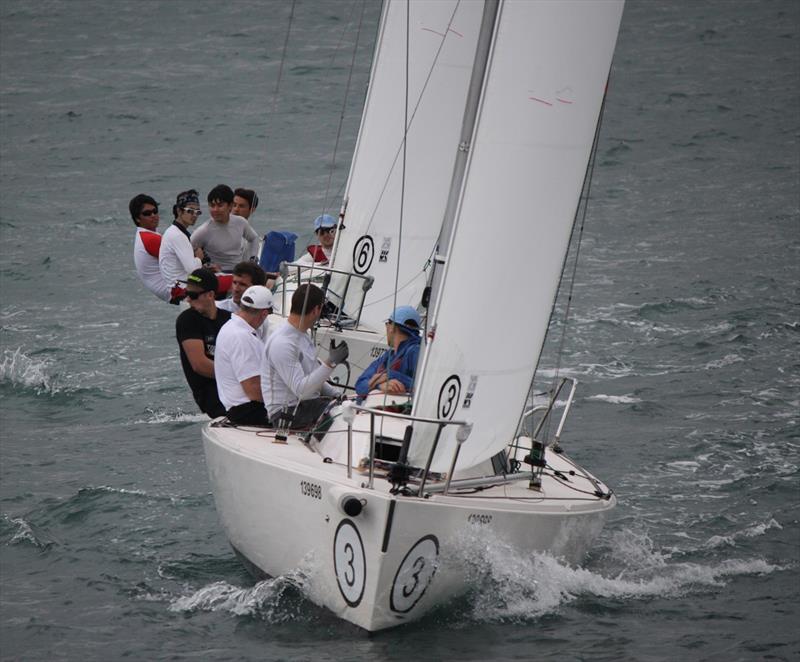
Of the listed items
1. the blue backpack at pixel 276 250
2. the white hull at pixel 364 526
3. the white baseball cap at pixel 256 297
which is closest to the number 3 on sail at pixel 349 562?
the white hull at pixel 364 526

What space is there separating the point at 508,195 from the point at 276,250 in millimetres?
4939

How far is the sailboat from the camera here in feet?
24.8

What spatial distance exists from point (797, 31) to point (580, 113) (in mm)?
32262

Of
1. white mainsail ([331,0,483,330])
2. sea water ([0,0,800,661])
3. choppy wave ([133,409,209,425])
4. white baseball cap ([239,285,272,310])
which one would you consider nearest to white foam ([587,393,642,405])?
sea water ([0,0,800,661])

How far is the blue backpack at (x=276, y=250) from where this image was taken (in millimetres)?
12211

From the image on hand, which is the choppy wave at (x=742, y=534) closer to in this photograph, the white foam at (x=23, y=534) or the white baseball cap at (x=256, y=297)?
the white baseball cap at (x=256, y=297)

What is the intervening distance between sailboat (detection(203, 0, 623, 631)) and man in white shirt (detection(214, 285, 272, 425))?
0.53 meters

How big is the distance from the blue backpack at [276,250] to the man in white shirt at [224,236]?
0.77 meters

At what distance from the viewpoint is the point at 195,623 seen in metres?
8.27

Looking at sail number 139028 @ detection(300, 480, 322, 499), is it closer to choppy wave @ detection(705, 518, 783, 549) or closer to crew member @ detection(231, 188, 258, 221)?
choppy wave @ detection(705, 518, 783, 549)

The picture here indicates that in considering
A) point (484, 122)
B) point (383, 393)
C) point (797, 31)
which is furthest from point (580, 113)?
point (797, 31)

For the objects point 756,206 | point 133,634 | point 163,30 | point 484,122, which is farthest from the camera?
point 163,30

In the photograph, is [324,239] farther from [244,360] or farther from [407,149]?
[244,360]

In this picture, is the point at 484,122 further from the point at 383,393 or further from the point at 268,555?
the point at 268,555
